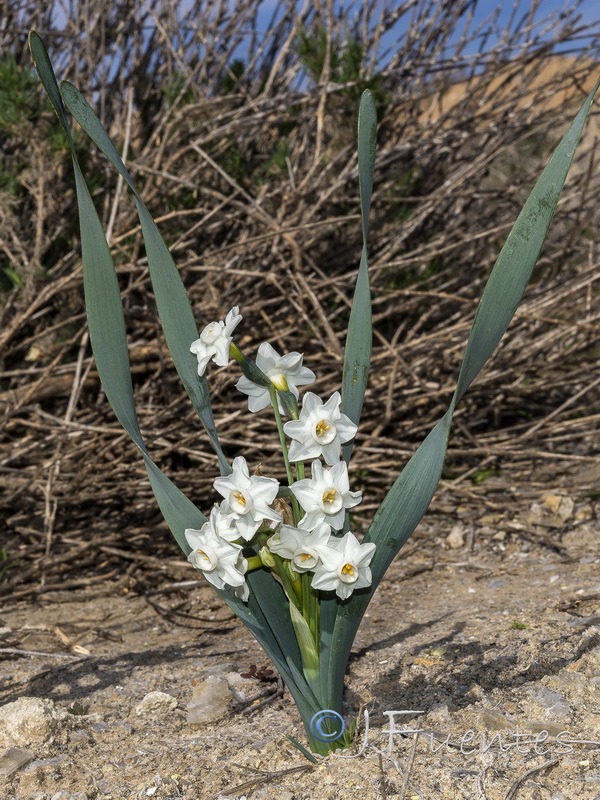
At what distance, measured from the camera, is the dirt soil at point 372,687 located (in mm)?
1152

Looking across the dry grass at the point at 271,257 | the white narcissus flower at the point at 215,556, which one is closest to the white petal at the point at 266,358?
the white narcissus flower at the point at 215,556

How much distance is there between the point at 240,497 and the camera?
1025mm

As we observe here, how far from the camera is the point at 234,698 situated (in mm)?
1476

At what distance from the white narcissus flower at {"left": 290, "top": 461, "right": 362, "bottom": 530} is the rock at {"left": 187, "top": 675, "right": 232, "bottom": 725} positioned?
56 cm

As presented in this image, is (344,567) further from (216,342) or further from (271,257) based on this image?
(271,257)

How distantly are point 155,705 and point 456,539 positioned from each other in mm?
1172

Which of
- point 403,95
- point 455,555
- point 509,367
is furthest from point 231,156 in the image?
point 455,555

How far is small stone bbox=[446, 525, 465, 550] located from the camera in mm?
2359

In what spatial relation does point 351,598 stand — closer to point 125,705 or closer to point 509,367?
point 125,705

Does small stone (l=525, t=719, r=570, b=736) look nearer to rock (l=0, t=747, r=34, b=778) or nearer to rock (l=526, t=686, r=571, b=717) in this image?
rock (l=526, t=686, r=571, b=717)

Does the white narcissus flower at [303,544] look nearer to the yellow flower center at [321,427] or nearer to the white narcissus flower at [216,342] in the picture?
the yellow flower center at [321,427]

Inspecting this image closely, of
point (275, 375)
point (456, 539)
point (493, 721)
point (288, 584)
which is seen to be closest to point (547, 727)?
point (493, 721)

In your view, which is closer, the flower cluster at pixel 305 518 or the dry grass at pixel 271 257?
the flower cluster at pixel 305 518

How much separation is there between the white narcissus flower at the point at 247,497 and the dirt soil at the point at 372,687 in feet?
1.30
